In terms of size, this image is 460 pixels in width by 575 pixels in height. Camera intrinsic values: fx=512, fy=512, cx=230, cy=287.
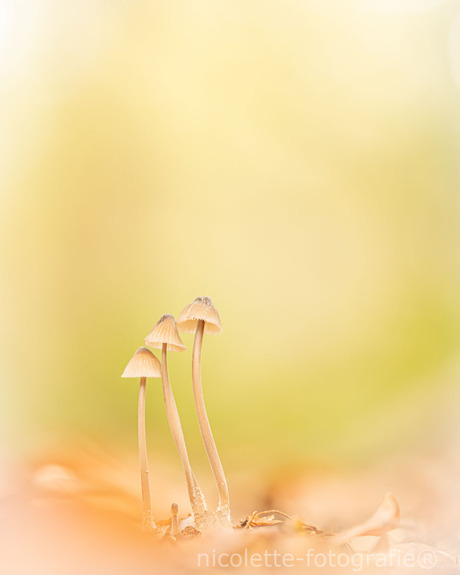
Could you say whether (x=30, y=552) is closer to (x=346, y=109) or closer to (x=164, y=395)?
(x=164, y=395)

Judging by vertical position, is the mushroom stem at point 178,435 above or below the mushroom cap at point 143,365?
below

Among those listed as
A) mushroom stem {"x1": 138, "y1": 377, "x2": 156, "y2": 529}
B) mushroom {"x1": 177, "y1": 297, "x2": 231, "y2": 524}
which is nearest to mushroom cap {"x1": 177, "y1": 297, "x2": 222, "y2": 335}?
mushroom {"x1": 177, "y1": 297, "x2": 231, "y2": 524}

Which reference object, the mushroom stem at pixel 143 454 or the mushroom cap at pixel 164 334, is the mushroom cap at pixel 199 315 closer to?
the mushroom cap at pixel 164 334

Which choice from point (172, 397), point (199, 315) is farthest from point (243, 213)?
point (172, 397)

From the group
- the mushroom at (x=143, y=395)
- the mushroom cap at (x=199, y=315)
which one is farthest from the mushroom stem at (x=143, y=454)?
the mushroom cap at (x=199, y=315)

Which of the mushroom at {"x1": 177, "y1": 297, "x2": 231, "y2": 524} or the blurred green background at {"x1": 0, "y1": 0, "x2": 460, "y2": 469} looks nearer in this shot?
the mushroom at {"x1": 177, "y1": 297, "x2": 231, "y2": 524}

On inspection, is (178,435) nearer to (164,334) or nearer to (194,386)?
(194,386)

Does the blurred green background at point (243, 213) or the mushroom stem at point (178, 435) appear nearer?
the mushroom stem at point (178, 435)

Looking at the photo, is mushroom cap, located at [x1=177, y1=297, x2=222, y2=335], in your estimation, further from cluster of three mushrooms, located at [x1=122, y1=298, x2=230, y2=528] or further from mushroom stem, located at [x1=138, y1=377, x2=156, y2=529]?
mushroom stem, located at [x1=138, y1=377, x2=156, y2=529]
